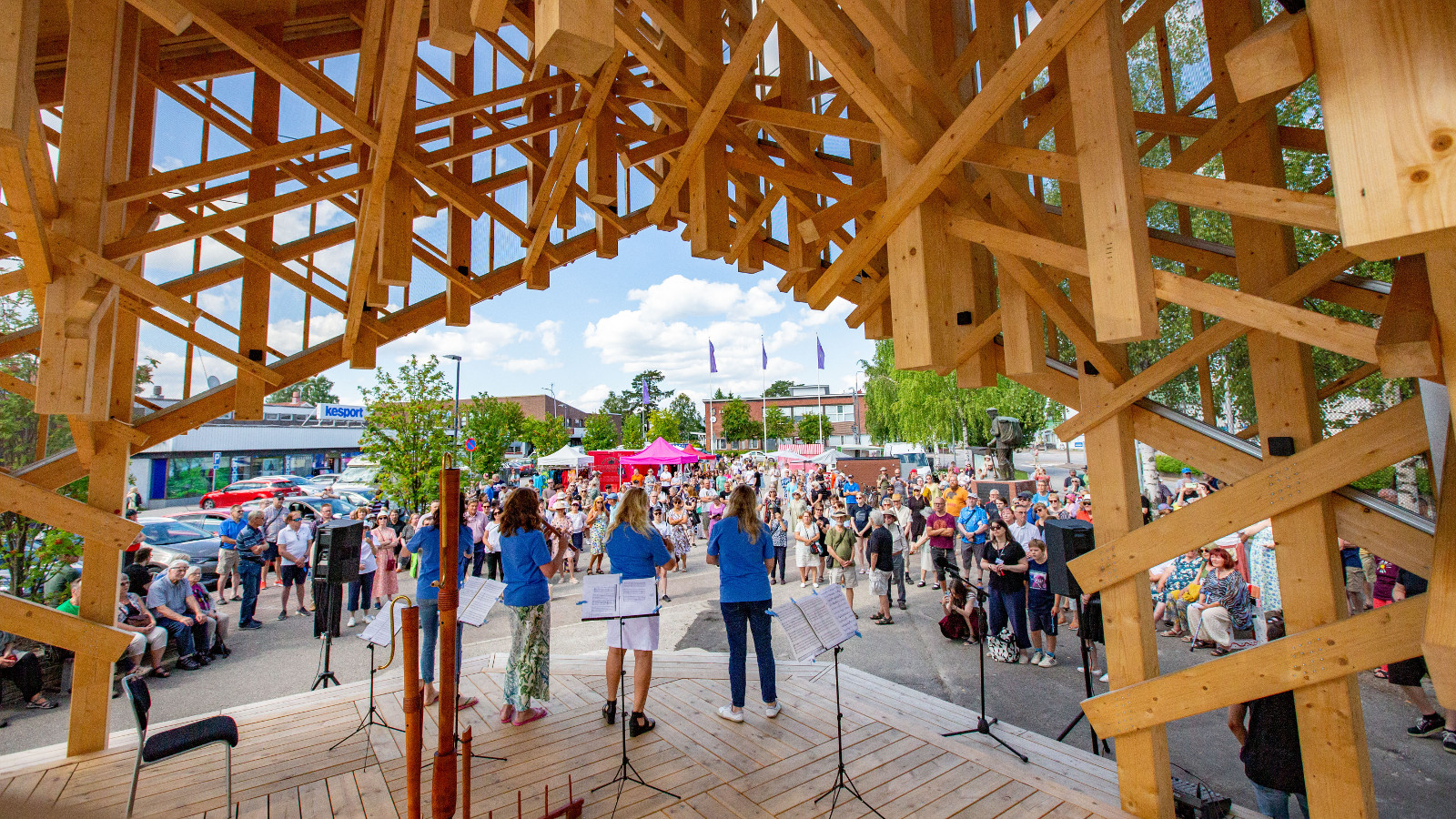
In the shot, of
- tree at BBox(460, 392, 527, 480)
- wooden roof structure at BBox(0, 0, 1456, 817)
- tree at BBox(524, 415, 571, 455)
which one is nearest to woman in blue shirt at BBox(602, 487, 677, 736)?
wooden roof structure at BBox(0, 0, 1456, 817)

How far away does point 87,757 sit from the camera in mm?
4293

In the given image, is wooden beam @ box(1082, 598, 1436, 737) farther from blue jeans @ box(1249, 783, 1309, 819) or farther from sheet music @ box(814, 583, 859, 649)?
sheet music @ box(814, 583, 859, 649)

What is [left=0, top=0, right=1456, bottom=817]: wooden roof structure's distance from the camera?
4.25 ft

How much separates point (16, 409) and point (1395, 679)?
46.8 ft

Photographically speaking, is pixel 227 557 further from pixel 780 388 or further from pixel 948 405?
pixel 780 388

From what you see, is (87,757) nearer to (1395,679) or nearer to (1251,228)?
(1251,228)

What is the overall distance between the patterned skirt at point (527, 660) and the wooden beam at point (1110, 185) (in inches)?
167

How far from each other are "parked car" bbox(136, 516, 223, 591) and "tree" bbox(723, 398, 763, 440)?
5949 centimetres

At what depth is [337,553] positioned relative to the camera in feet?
19.2

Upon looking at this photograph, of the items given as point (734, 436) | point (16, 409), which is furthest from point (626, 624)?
point (734, 436)

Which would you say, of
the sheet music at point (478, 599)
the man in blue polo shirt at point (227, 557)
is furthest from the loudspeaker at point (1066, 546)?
the man in blue polo shirt at point (227, 557)

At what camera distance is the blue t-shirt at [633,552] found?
15.5ft

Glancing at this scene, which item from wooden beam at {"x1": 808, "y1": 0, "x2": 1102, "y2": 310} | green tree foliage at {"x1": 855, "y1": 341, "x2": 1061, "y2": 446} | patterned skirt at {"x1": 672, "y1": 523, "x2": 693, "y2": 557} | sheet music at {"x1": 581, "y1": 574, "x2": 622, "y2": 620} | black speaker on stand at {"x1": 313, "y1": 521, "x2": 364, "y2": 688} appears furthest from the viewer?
green tree foliage at {"x1": 855, "y1": 341, "x2": 1061, "y2": 446}

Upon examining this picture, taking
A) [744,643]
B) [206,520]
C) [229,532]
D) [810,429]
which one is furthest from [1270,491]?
[810,429]
